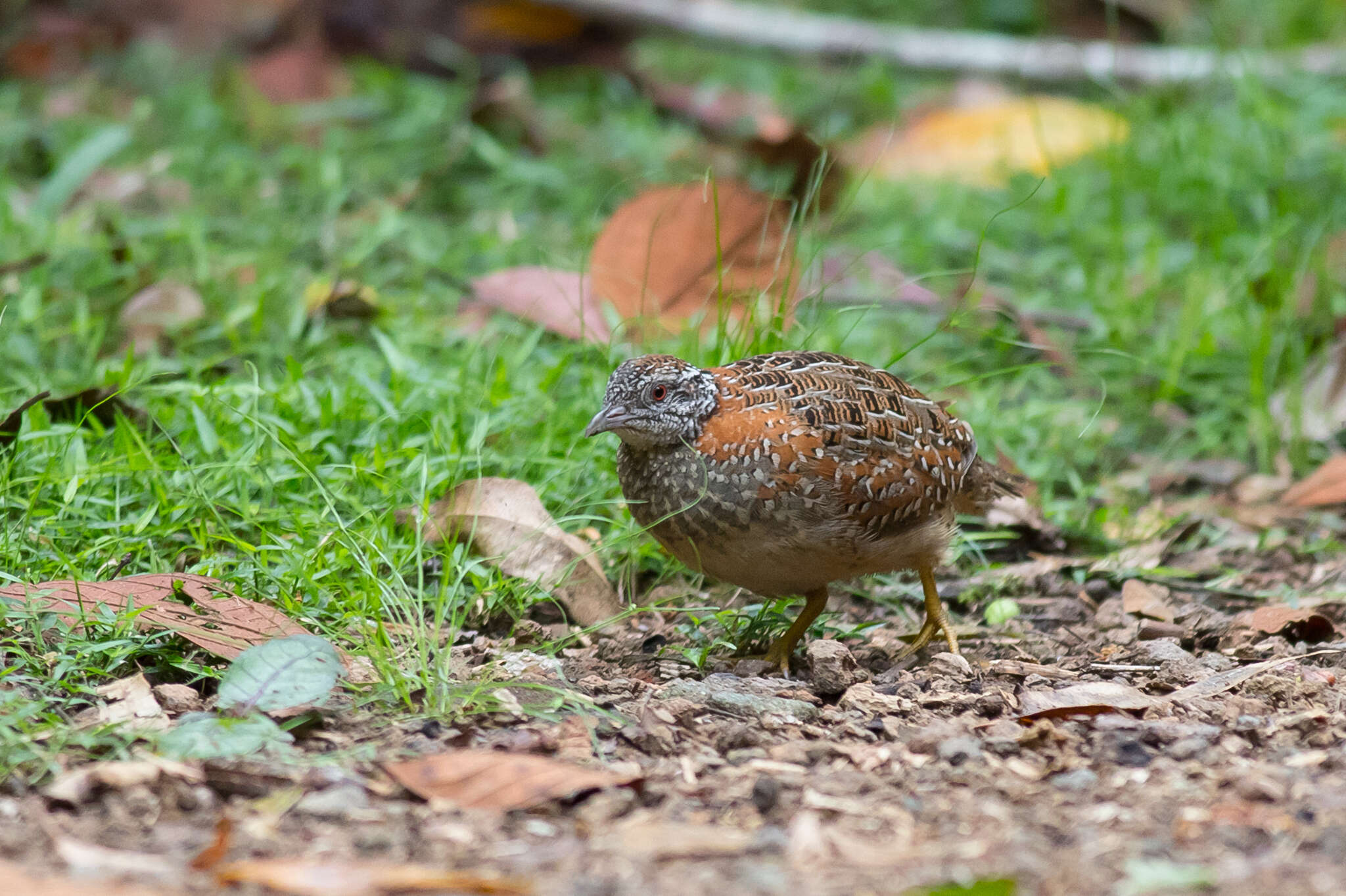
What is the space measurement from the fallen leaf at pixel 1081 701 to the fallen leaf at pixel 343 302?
3105mm

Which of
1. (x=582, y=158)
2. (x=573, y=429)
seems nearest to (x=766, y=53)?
(x=582, y=158)

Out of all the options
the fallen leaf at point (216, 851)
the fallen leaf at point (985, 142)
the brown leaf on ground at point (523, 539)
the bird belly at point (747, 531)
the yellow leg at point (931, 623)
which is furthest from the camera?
the fallen leaf at point (985, 142)

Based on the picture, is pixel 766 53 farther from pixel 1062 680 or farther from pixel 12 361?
pixel 1062 680

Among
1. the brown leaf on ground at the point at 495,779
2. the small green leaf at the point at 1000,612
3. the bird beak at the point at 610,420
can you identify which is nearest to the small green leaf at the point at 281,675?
the brown leaf on ground at the point at 495,779

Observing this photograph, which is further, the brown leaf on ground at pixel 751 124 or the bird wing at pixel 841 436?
the brown leaf on ground at pixel 751 124

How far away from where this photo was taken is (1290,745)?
3.15m

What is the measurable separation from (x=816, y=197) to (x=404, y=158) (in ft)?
11.3

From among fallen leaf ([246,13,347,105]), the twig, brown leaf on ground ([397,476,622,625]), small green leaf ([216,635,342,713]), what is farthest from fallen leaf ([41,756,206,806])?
the twig

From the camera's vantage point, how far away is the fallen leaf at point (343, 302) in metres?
5.46

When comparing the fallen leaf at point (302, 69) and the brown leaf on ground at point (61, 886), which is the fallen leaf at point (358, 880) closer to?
the brown leaf on ground at point (61, 886)

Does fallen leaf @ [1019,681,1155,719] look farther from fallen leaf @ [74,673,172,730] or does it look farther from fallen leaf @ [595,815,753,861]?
fallen leaf @ [74,673,172,730]

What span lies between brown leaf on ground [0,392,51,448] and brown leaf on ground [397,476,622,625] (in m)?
1.12

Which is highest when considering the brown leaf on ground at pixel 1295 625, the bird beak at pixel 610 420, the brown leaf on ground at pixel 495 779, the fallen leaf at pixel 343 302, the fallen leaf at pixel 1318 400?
the bird beak at pixel 610 420

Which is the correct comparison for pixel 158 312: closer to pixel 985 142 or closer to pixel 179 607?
pixel 179 607
